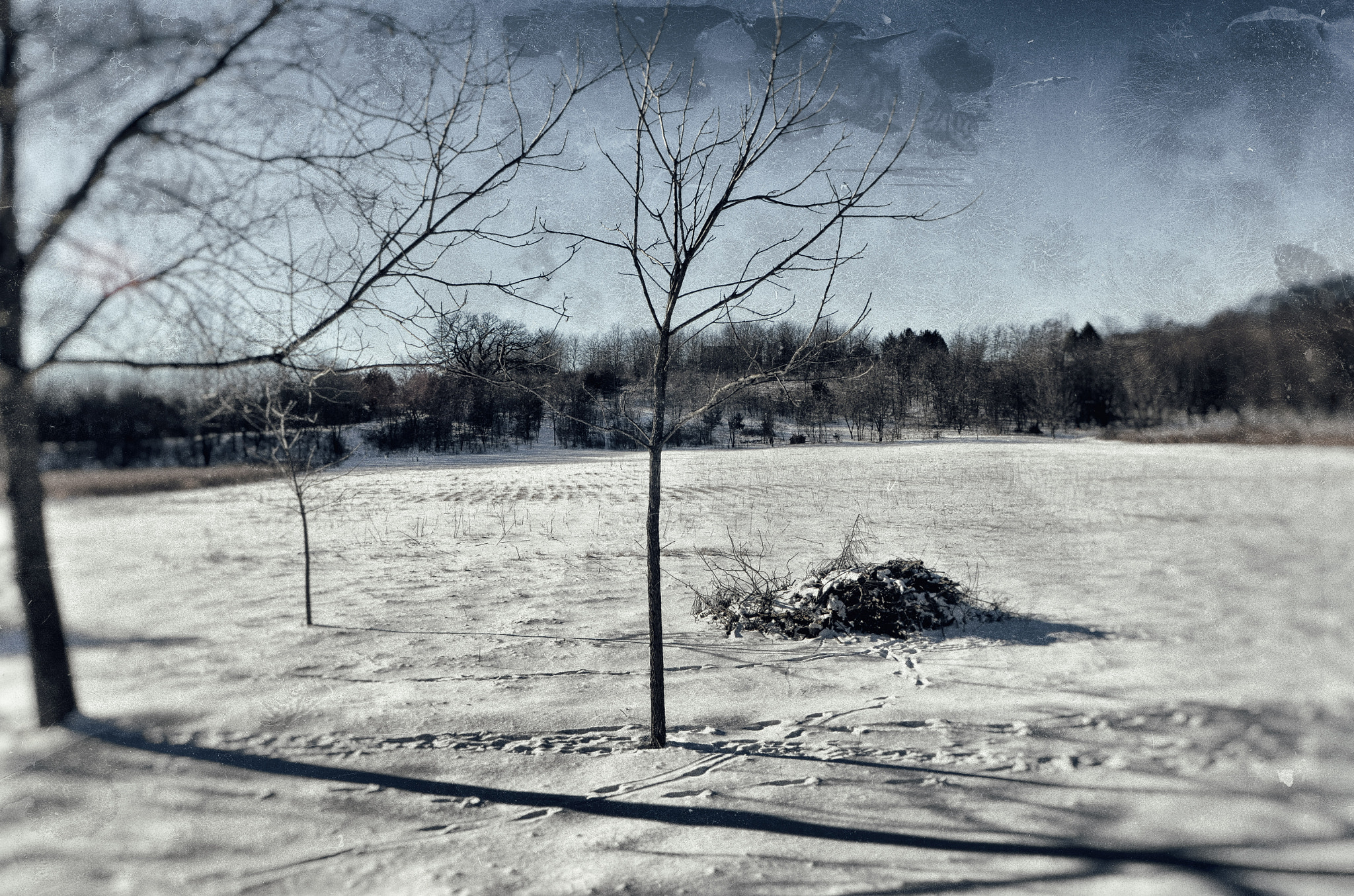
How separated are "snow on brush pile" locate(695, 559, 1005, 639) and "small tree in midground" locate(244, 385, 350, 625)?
4847 millimetres

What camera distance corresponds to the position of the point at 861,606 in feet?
24.0

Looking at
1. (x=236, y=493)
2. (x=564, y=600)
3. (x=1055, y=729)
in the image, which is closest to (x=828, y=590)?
(x=1055, y=729)

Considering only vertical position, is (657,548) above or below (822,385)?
below

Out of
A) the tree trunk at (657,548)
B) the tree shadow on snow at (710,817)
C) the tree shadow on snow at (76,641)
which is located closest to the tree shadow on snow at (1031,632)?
the tree shadow on snow at (710,817)

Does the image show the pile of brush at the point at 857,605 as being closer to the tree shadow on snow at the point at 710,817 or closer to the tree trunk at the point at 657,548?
the tree trunk at the point at 657,548

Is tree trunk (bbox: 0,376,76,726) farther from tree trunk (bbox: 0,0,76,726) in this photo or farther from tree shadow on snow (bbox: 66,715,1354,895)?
tree shadow on snow (bbox: 66,715,1354,895)

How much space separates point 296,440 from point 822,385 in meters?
5.00

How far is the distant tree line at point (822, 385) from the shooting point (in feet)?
12.4

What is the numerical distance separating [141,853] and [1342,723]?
6840mm

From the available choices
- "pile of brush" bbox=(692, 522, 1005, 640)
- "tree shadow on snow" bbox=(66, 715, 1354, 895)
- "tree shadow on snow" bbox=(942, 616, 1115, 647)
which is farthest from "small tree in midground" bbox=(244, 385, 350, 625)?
"tree shadow on snow" bbox=(942, 616, 1115, 647)

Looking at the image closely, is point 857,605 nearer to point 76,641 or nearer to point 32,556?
point 76,641

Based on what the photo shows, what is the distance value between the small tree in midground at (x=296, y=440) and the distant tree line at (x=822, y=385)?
0.40 feet

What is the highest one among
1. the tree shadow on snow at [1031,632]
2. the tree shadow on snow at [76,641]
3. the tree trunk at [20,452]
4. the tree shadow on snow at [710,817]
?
the tree trunk at [20,452]

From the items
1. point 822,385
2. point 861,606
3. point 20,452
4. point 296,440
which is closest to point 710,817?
point 822,385
